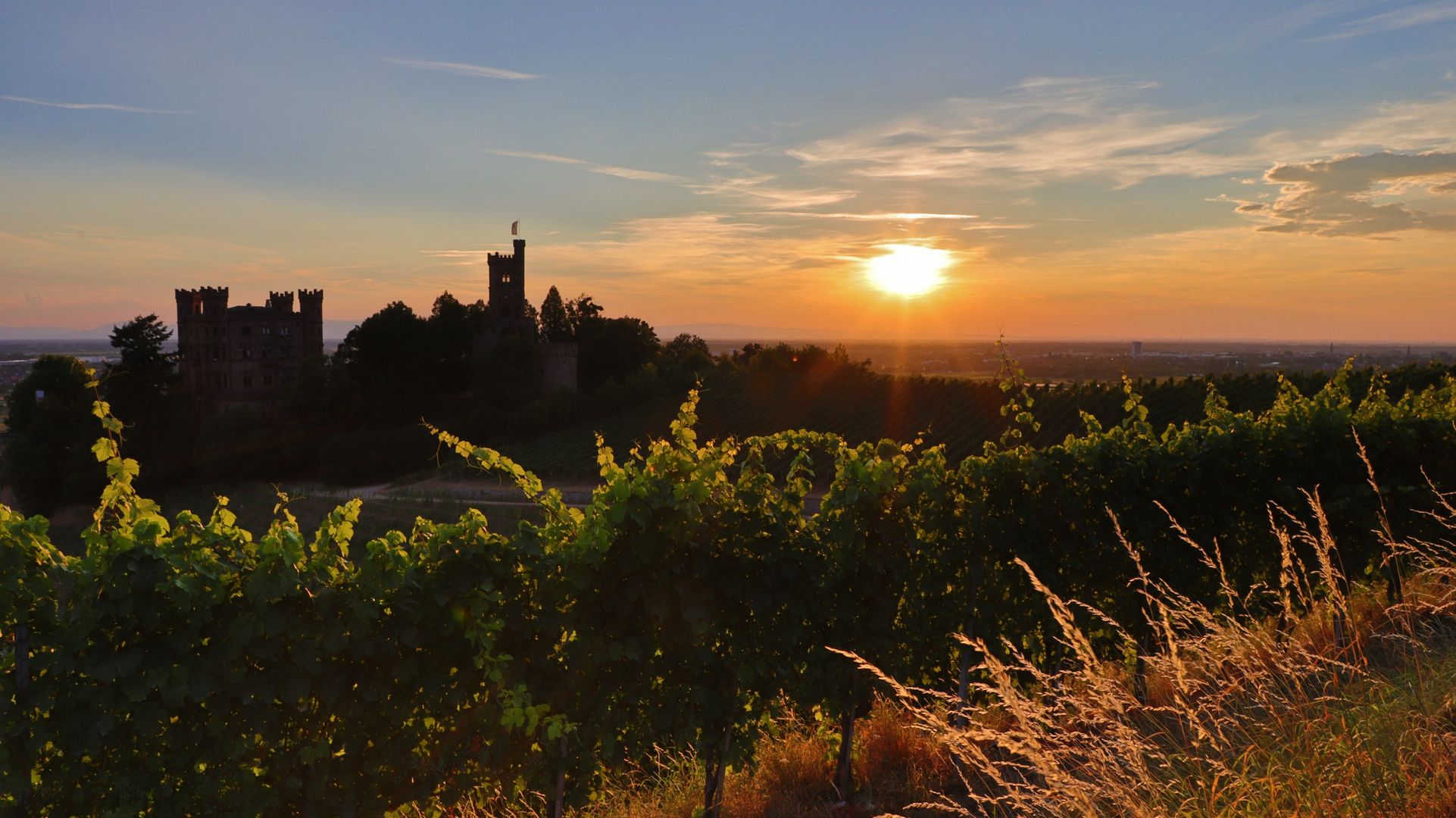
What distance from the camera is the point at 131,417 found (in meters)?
61.3

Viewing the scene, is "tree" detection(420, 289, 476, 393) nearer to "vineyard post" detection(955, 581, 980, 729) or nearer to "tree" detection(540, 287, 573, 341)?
"tree" detection(540, 287, 573, 341)

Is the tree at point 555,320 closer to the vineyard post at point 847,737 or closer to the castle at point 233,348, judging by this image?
the castle at point 233,348

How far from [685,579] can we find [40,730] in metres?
3.18

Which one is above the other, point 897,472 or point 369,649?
point 897,472

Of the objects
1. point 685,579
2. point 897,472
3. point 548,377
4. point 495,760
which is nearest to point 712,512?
point 685,579

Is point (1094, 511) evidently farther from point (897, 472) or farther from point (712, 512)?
point (712, 512)

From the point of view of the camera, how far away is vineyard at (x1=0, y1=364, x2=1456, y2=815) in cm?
368

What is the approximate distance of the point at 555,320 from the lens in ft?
289

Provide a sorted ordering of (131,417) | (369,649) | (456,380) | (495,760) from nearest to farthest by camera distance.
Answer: (369,649), (495,760), (131,417), (456,380)

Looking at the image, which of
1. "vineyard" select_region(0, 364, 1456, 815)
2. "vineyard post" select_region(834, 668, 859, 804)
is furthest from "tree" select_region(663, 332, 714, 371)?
"vineyard post" select_region(834, 668, 859, 804)

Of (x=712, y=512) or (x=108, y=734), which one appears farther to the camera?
(x=712, y=512)

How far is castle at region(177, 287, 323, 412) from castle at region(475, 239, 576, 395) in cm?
1649

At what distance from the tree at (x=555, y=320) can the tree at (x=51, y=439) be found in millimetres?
40916

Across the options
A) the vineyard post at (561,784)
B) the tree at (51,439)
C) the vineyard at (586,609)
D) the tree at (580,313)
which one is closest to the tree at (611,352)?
the tree at (580,313)
